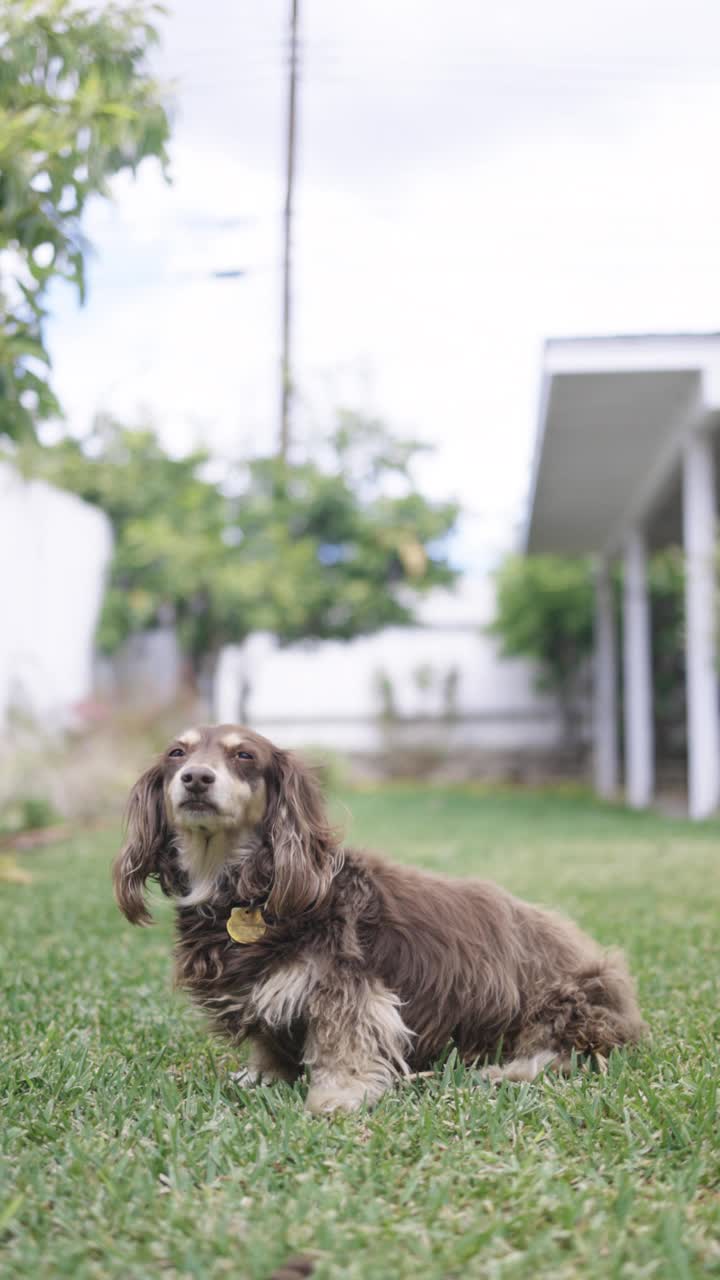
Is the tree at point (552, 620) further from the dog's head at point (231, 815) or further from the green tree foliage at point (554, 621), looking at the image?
the dog's head at point (231, 815)

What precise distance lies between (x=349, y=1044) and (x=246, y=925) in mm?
407

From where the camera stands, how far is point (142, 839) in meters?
3.29

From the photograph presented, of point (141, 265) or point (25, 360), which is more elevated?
point (141, 265)

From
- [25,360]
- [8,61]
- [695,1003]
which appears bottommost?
[695,1003]

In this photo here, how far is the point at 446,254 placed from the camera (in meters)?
14.4

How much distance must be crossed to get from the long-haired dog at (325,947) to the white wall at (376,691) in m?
20.1

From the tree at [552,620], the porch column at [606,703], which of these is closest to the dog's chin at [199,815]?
the porch column at [606,703]

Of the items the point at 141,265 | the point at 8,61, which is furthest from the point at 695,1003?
the point at 141,265

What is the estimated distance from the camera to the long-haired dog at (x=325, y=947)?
298cm

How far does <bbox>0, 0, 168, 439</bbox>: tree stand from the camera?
4.24m

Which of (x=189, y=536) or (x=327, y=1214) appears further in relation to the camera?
(x=189, y=536)

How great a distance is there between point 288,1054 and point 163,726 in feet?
43.4

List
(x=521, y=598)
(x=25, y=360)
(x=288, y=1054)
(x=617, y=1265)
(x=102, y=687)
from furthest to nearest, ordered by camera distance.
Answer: (x=521, y=598) → (x=102, y=687) → (x=25, y=360) → (x=288, y=1054) → (x=617, y=1265)

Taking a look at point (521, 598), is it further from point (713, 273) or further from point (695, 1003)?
point (695, 1003)
